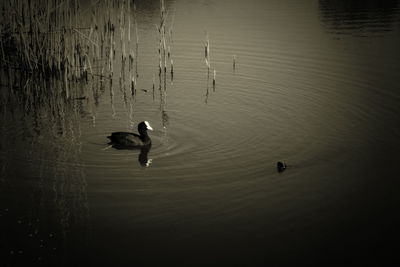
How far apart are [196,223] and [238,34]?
11897 mm

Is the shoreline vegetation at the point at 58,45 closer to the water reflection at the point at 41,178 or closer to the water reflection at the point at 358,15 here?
the water reflection at the point at 41,178

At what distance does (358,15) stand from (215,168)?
600 inches

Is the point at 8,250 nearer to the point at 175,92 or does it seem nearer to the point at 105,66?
the point at 175,92

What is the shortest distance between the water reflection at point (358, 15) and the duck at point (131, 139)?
1073cm

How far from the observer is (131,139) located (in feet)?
26.1

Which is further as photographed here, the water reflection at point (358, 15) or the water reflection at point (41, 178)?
the water reflection at point (358, 15)

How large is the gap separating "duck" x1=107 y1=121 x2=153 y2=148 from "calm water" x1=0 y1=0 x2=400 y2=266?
0.53 feet

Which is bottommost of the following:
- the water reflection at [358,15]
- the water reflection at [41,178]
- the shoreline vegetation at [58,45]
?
the water reflection at [41,178]

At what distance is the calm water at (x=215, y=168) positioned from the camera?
210 inches

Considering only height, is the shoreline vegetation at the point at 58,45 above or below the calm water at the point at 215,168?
above

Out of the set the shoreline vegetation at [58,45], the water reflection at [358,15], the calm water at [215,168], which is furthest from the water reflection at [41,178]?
the water reflection at [358,15]

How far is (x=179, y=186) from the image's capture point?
263 inches

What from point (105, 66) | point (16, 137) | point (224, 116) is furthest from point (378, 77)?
point (16, 137)

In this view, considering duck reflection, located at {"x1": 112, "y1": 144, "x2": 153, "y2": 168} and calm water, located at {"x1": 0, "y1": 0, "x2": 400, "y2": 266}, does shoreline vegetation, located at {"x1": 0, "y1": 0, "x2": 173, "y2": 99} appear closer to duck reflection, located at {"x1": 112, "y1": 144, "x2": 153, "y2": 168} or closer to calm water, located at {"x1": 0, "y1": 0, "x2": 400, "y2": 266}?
calm water, located at {"x1": 0, "y1": 0, "x2": 400, "y2": 266}
